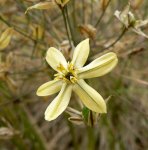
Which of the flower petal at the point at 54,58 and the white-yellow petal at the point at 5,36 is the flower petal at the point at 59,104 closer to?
the flower petal at the point at 54,58

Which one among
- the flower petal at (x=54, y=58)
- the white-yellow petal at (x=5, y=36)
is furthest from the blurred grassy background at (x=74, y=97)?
the flower petal at (x=54, y=58)

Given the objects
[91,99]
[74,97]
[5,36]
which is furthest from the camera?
[74,97]

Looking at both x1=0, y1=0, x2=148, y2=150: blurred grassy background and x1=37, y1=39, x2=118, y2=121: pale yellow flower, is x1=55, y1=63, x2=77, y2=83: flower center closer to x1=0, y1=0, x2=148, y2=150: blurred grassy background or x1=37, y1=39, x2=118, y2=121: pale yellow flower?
x1=37, y1=39, x2=118, y2=121: pale yellow flower

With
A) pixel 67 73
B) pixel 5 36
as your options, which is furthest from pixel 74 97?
pixel 67 73

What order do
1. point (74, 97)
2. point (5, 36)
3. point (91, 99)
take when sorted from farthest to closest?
point (74, 97), point (5, 36), point (91, 99)

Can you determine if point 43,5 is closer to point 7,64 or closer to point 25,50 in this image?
point 7,64

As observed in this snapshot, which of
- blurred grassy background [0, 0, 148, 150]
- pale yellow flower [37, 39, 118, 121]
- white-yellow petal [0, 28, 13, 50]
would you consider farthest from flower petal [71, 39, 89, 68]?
blurred grassy background [0, 0, 148, 150]

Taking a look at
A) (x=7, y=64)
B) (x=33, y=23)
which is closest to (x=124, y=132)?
(x=33, y=23)

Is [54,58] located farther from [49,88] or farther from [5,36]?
[5,36]
